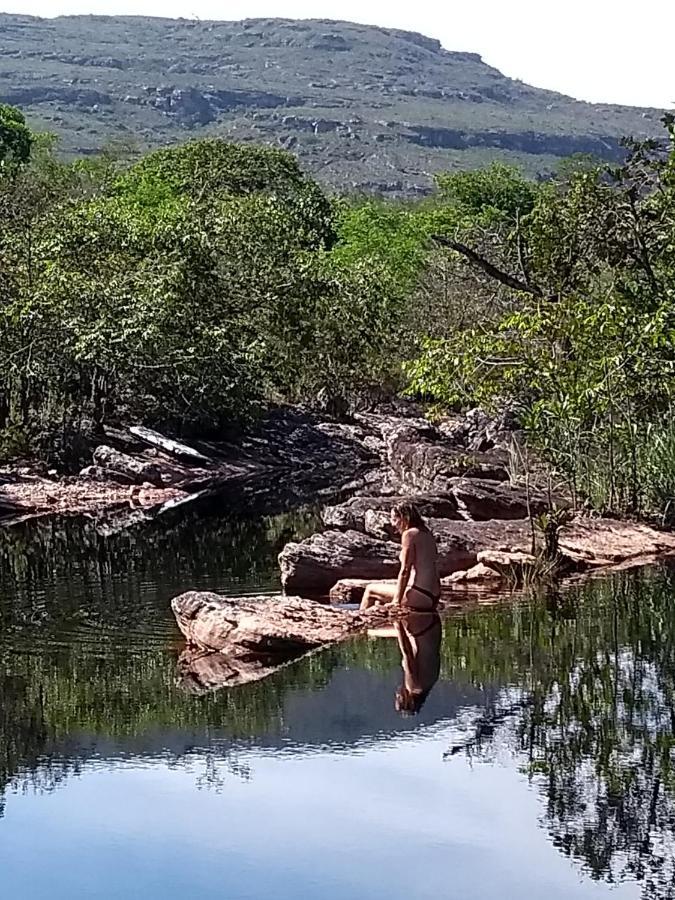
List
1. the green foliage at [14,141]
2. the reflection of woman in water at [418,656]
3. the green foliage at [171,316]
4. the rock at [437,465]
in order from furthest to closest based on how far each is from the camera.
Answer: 1. the green foliage at [14,141]
2. the green foliage at [171,316]
3. the rock at [437,465]
4. the reflection of woman in water at [418,656]

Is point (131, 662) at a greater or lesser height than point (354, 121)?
lesser

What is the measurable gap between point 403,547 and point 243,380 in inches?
879

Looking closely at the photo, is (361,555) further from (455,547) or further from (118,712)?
(118,712)

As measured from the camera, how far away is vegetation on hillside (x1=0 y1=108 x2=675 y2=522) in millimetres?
20109

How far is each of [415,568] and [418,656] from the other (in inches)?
58.1

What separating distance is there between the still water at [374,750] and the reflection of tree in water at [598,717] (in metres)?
0.03

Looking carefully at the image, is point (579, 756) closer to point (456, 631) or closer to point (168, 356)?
point (456, 631)

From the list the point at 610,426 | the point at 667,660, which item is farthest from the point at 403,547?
the point at 610,426

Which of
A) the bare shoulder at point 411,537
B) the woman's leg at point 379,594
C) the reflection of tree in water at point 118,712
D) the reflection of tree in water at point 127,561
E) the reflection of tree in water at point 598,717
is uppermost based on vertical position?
the bare shoulder at point 411,537

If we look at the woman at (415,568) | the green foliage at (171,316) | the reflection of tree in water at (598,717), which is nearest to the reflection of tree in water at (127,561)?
the woman at (415,568)

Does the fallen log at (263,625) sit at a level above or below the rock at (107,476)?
above

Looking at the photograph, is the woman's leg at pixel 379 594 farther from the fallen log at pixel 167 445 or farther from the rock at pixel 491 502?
the fallen log at pixel 167 445

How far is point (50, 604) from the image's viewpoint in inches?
710

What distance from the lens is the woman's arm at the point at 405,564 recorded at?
48.4 feet
